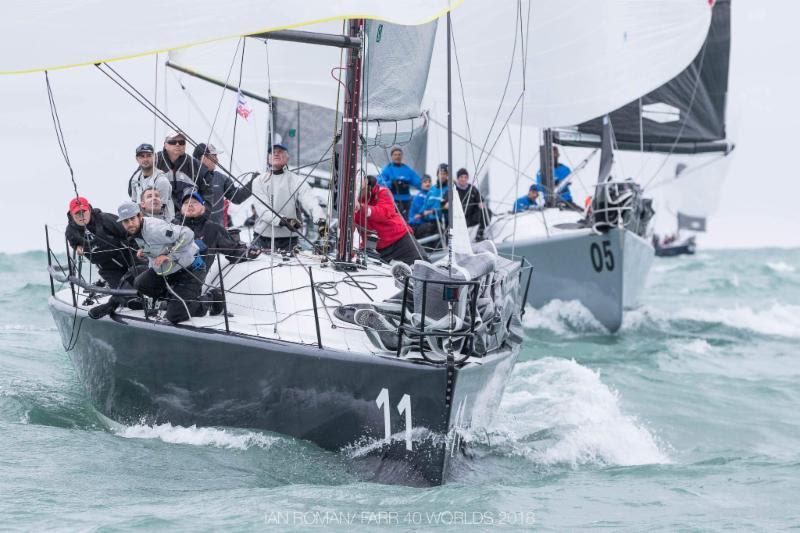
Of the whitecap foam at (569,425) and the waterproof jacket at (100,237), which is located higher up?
the waterproof jacket at (100,237)

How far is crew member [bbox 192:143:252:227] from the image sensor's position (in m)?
8.06

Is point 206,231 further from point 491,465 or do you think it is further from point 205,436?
point 491,465

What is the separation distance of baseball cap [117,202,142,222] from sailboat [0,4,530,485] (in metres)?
0.47

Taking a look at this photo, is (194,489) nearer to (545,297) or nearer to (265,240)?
(265,240)

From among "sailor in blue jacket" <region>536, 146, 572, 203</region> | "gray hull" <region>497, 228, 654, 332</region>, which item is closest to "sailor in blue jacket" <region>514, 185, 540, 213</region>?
"sailor in blue jacket" <region>536, 146, 572, 203</region>

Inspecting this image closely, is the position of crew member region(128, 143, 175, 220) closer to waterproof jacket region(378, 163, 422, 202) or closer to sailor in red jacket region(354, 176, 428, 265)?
sailor in red jacket region(354, 176, 428, 265)

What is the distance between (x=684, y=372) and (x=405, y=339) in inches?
254

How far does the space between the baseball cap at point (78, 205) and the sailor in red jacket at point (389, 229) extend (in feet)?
7.25

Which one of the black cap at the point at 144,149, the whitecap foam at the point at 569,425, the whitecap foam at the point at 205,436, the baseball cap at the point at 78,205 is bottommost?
the whitecap foam at the point at 569,425

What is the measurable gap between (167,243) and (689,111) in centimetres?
1348

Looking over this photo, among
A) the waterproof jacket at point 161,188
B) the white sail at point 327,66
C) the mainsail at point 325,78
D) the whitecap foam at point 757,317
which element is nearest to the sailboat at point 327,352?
the waterproof jacket at point 161,188

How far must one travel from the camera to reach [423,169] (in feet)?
61.8

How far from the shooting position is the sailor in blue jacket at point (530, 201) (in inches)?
634

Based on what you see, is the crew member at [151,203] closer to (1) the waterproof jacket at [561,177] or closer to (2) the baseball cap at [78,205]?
(2) the baseball cap at [78,205]
